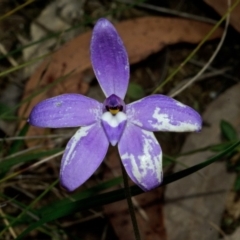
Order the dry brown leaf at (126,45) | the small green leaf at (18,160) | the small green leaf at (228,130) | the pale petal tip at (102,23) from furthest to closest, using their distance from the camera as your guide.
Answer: the dry brown leaf at (126,45) < the small green leaf at (228,130) < the small green leaf at (18,160) < the pale petal tip at (102,23)

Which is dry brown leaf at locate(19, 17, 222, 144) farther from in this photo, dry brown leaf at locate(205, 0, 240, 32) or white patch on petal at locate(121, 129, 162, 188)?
white patch on petal at locate(121, 129, 162, 188)

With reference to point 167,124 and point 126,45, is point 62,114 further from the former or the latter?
point 126,45

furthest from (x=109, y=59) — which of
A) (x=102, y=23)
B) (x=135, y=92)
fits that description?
(x=135, y=92)

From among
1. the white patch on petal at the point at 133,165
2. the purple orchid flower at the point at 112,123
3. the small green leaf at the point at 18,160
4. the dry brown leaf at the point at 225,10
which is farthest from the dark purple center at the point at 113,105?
the dry brown leaf at the point at 225,10

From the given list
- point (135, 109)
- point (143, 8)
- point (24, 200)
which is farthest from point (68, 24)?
point (135, 109)

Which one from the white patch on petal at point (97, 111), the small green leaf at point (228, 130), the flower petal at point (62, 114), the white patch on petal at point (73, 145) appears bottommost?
the small green leaf at point (228, 130)

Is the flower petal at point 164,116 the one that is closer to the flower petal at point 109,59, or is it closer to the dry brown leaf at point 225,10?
the flower petal at point 109,59
